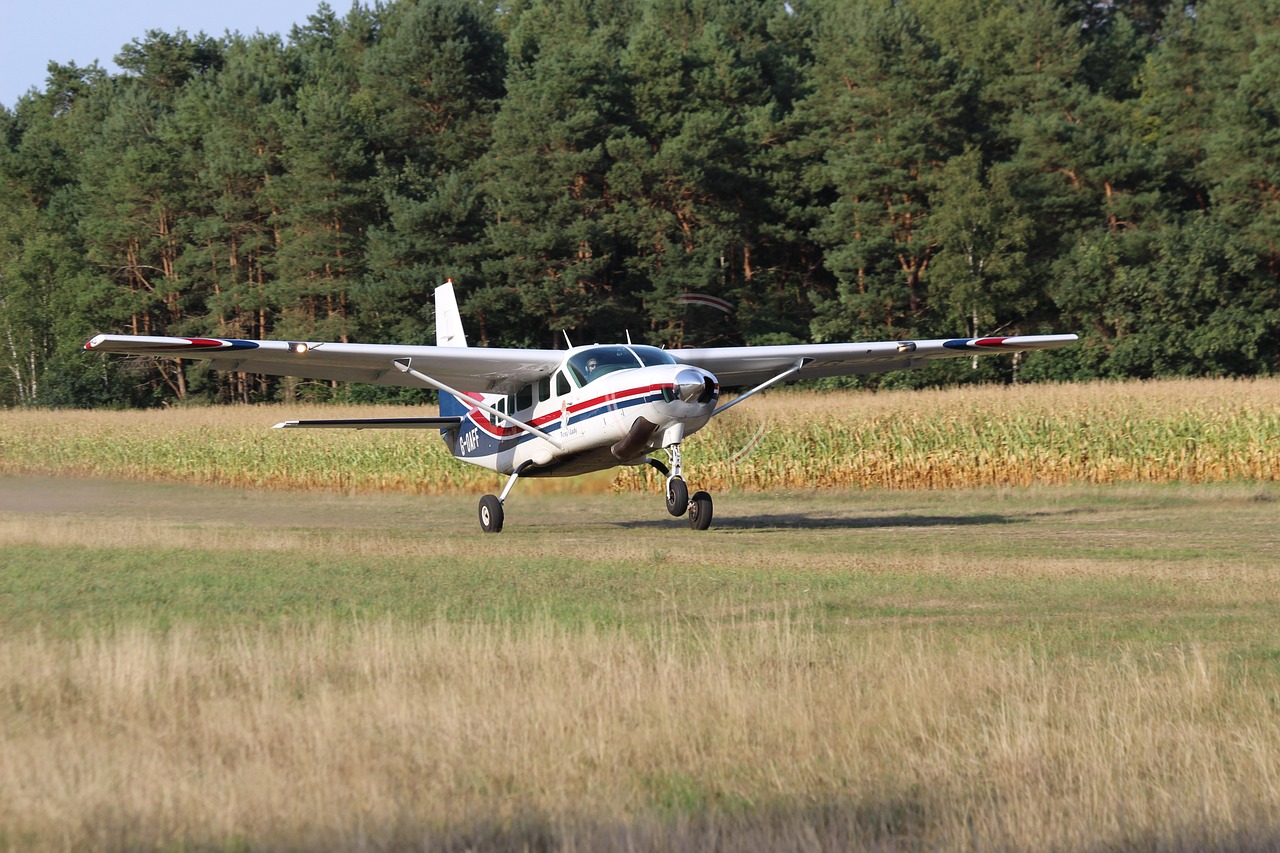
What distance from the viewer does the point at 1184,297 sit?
2060 inches

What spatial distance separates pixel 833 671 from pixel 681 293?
51.5 m

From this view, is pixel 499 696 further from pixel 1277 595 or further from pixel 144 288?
pixel 144 288

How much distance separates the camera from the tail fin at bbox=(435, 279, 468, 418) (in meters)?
23.4

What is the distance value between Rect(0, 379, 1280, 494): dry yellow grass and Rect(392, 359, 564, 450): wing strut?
210 cm

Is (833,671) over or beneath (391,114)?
beneath

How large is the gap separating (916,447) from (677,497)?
1039 cm

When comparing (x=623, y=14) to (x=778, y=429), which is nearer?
(x=778, y=429)

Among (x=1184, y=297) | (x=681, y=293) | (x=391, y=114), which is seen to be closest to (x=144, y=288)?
(x=391, y=114)

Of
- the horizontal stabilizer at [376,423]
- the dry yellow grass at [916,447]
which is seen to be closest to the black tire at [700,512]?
the dry yellow grass at [916,447]

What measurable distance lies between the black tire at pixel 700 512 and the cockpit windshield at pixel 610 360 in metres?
1.92

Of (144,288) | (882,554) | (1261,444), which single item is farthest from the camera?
(144,288)

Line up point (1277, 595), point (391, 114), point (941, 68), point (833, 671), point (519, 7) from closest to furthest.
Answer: point (833, 671), point (1277, 595), point (941, 68), point (391, 114), point (519, 7)

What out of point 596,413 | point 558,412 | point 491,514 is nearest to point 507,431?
point 491,514

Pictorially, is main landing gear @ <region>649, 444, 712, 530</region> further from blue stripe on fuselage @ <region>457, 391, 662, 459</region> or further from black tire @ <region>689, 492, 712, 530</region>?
blue stripe on fuselage @ <region>457, 391, 662, 459</region>
